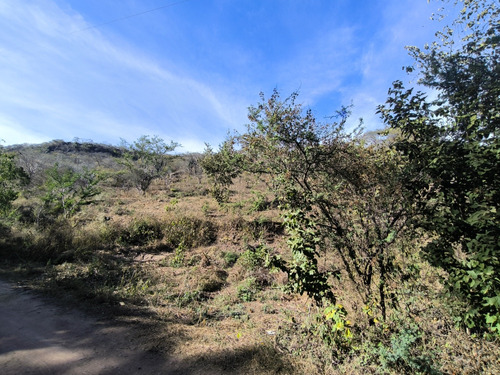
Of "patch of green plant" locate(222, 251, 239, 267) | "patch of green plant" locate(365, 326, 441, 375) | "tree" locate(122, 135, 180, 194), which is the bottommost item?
"patch of green plant" locate(365, 326, 441, 375)

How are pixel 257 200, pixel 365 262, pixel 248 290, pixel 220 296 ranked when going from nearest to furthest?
pixel 365 262 → pixel 220 296 → pixel 257 200 → pixel 248 290

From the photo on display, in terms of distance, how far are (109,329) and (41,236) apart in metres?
6.13

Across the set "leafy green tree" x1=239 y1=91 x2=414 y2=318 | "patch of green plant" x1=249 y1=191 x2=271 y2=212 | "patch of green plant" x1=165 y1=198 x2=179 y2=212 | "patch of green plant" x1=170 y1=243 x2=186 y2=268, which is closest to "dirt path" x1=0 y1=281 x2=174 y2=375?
"leafy green tree" x1=239 y1=91 x2=414 y2=318

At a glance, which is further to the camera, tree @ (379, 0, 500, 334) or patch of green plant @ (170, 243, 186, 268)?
patch of green plant @ (170, 243, 186, 268)

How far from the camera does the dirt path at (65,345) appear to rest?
2.79 m

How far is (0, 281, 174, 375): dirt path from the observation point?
2.79 metres

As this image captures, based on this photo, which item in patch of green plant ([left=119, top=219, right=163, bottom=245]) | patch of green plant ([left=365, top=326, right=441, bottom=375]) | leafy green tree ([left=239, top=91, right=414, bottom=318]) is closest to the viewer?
patch of green plant ([left=365, top=326, right=441, bottom=375])

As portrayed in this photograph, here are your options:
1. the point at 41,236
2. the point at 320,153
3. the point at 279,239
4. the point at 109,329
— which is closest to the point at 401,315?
the point at 320,153

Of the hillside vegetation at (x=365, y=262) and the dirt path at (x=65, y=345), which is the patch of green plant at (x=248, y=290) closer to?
the hillside vegetation at (x=365, y=262)

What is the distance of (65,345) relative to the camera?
3.24 m

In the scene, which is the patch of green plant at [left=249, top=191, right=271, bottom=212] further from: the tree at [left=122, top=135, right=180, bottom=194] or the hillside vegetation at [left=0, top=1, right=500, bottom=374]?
the tree at [left=122, top=135, right=180, bottom=194]

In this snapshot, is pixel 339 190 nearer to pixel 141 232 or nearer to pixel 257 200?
pixel 257 200

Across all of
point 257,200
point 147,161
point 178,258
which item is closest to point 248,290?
point 257,200

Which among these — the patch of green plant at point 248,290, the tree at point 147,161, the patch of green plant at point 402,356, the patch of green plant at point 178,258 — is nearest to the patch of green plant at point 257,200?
the patch of green plant at point 248,290
